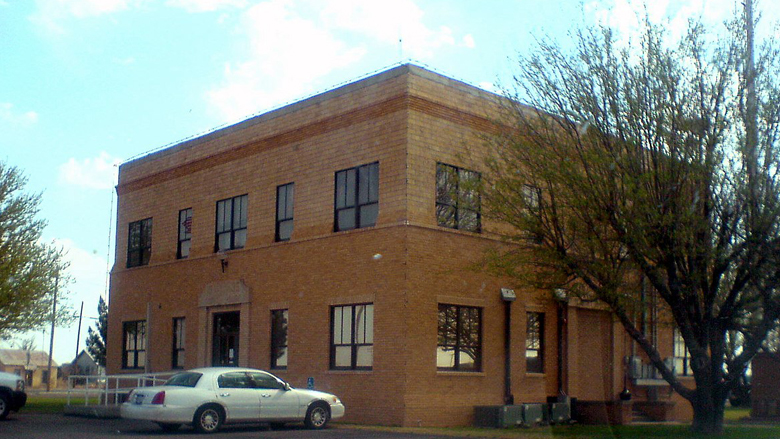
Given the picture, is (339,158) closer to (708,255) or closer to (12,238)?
(708,255)

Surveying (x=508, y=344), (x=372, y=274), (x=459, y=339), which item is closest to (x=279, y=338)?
(x=372, y=274)

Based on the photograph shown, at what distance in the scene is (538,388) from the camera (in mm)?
26484

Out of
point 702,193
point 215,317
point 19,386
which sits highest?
point 702,193

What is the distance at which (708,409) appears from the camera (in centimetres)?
2108

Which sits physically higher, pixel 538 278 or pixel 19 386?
pixel 538 278

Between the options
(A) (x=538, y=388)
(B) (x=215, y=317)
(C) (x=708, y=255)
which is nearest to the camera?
(C) (x=708, y=255)

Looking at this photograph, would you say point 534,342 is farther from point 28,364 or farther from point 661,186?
point 28,364

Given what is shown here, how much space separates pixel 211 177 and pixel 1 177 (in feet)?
28.4

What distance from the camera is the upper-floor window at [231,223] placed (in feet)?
96.8

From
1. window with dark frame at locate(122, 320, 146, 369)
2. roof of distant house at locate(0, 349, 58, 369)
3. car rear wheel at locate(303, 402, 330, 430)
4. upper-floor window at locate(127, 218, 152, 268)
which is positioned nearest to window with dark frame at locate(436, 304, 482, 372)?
car rear wheel at locate(303, 402, 330, 430)

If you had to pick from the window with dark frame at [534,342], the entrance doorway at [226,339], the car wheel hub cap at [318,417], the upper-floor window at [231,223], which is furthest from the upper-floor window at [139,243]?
the window with dark frame at [534,342]

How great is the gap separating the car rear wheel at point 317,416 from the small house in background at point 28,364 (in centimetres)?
8359

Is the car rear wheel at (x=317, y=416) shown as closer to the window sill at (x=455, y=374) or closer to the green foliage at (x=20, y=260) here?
the window sill at (x=455, y=374)

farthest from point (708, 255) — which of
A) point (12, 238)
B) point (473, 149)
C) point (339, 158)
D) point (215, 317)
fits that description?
point (12, 238)
